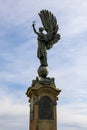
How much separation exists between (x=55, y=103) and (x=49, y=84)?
1203 mm

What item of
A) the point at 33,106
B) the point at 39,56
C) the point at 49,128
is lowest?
the point at 49,128

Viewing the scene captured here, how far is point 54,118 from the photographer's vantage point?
62.3 ft

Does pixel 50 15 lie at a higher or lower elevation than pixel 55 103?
higher

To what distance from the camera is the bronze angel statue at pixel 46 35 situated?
20.8 meters

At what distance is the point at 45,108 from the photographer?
62.8ft

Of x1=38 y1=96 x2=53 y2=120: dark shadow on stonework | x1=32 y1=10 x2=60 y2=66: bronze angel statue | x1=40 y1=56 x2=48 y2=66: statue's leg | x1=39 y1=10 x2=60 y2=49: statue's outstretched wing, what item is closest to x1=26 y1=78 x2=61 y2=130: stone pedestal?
x1=38 y1=96 x2=53 y2=120: dark shadow on stonework

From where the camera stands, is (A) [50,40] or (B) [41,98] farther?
(A) [50,40]

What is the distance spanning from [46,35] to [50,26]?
77 cm

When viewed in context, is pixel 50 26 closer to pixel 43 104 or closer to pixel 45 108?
pixel 43 104

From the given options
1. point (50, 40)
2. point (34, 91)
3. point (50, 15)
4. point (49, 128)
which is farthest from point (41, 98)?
point (50, 15)

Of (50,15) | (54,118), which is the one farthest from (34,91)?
(50,15)

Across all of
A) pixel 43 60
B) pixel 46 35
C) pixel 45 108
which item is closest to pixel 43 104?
pixel 45 108

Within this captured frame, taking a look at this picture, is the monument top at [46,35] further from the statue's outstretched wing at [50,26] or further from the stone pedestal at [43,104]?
the stone pedestal at [43,104]

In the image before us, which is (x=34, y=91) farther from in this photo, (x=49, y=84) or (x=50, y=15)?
(x=50, y=15)
